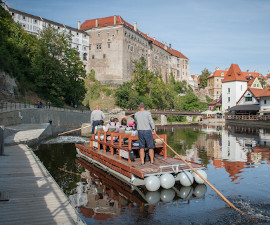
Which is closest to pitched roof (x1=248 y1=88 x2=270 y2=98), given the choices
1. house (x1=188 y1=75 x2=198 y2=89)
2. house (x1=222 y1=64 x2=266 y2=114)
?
house (x1=222 y1=64 x2=266 y2=114)

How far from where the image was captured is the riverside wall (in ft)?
87.3

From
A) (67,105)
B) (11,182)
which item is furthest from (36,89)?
(11,182)

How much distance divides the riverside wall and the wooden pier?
630 inches

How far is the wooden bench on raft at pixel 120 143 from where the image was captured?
37.4 feet

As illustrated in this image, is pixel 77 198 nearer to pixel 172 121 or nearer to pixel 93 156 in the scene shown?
pixel 93 156

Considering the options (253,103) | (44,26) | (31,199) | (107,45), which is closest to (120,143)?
(31,199)

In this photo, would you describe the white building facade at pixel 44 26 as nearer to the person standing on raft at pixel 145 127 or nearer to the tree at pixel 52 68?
the tree at pixel 52 68

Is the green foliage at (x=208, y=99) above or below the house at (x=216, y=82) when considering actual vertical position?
below

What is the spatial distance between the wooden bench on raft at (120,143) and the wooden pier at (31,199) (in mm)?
3302

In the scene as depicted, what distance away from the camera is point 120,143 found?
12.1m

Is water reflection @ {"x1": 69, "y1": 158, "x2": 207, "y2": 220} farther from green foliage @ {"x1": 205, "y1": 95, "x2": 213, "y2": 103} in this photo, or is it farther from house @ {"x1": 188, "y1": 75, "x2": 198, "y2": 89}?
house @ {"x1": 188, "y1": 75, "x2": 198, "y2": 89}

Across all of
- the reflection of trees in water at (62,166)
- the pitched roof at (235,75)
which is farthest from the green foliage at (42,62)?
the pitched roof at (235,75)

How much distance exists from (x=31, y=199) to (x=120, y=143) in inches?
209

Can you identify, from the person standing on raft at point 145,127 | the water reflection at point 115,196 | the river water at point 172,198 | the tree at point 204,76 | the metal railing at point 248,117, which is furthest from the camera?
the tree at point 204,76
